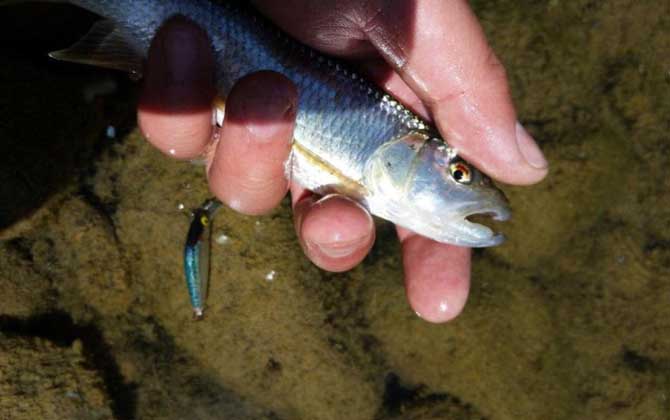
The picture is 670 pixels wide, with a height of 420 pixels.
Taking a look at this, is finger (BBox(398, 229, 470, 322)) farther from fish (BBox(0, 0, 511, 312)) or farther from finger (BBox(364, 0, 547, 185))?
finger (BBox(364, 0, 547, 185))

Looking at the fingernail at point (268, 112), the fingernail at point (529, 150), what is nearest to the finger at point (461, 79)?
the fingernail at point (529, 150)

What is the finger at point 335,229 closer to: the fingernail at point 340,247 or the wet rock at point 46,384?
the fingernail at point 340,247

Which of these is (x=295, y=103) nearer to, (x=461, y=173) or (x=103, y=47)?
(x=461, y=173)

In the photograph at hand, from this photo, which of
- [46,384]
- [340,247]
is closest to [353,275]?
[340,247]

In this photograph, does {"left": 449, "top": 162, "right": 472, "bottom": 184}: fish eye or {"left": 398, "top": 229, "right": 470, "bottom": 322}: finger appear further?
{"left": 398, "top": 229, "right": 470, "bottom": 322}: finger

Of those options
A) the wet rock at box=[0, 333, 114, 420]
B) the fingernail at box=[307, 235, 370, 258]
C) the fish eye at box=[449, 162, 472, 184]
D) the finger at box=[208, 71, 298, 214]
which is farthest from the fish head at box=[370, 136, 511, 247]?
the wet rock at box=[0, 333, 114, 420]
